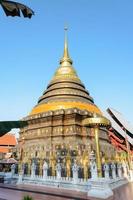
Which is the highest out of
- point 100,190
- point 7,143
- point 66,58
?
point 66,58

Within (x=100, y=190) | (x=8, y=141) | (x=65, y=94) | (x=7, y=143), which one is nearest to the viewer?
(x=100, y=190)

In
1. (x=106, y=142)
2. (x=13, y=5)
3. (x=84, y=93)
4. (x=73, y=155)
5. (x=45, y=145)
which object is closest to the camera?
(x=13, y=5)

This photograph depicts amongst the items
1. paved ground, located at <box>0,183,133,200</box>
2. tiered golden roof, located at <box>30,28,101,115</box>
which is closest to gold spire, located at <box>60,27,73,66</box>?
tiered golden roof, located at <box>30,28,101,115</box>

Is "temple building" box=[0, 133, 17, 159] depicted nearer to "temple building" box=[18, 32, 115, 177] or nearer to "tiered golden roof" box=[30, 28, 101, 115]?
"temple building" box=[18, 32, 115, 177]

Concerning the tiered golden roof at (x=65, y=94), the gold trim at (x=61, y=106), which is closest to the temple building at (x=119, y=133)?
the tiered golden roof at (x=65, y=94)

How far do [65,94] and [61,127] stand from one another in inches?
246

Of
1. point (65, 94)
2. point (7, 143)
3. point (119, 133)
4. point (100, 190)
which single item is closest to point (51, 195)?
point (100, 190)

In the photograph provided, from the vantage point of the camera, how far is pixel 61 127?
87.6ft

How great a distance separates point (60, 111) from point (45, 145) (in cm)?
478

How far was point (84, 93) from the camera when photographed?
33562 mm

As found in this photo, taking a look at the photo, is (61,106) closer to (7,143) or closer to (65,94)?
(65,94)

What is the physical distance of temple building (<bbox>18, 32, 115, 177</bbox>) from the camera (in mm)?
24969

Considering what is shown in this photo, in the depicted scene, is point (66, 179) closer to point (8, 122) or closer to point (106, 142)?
point (8, 122)

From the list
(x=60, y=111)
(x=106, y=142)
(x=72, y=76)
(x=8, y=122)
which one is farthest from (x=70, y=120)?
(x=8, y=122)
